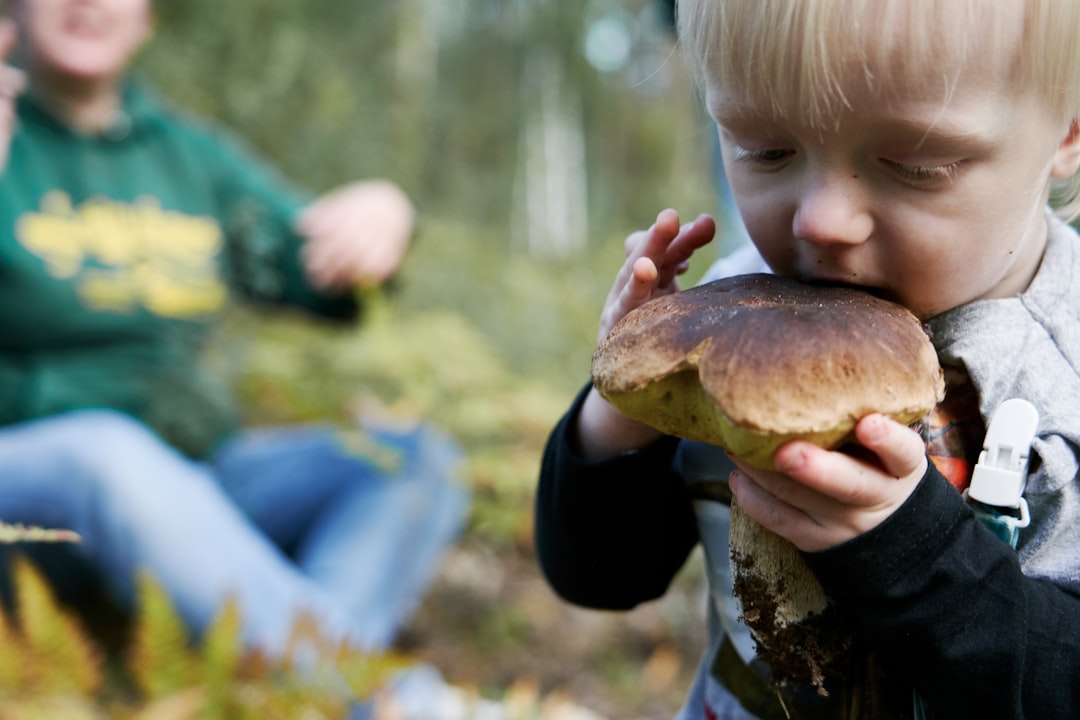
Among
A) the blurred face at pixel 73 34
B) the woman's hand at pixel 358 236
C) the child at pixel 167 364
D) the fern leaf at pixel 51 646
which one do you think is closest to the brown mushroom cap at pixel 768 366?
the fern leaf at pixel 51 646

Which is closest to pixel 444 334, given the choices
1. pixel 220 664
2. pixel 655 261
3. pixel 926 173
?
pixel 220 664

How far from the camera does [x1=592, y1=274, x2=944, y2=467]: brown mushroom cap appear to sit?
27.0 inches

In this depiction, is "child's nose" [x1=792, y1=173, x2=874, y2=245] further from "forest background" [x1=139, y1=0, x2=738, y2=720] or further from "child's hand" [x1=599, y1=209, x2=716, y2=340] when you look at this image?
"forest background" [x1=139, y1=0, x2=738, y2=720]

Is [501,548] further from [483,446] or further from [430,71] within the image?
[430,71]

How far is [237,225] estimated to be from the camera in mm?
3068

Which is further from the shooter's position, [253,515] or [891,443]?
[253,515]

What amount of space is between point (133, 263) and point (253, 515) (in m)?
0.87

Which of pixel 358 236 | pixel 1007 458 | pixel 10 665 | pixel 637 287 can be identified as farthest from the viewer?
pixel 358 236

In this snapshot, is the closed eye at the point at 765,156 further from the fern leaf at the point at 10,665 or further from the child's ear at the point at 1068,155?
the fern leaf at the point at 10,665

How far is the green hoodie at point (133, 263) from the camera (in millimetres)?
2590

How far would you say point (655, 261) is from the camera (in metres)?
1.01

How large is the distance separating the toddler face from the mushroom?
0.05 metres

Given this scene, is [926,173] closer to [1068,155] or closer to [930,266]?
[930,266]

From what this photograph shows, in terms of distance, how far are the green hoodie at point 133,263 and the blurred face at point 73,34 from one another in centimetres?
14
